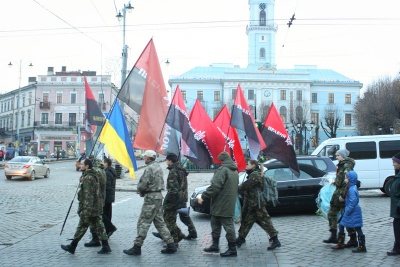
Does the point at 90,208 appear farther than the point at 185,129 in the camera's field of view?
No

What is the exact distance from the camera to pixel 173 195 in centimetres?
817

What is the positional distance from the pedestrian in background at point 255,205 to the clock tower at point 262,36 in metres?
90.1

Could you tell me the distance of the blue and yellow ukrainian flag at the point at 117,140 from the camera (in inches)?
345

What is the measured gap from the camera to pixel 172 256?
7652 millimetres

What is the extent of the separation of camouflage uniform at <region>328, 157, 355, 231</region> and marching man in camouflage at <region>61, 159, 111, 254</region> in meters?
4.09

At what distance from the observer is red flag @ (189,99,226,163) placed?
9938 mm

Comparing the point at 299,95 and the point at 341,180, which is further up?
the point at 299,95

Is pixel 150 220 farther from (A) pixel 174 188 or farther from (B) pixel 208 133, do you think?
(B) pixel 208 133

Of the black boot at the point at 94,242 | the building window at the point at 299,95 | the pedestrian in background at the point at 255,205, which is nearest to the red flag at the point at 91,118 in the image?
the black boot at the point at 94,242

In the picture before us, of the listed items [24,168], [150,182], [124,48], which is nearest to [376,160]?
[150,182]

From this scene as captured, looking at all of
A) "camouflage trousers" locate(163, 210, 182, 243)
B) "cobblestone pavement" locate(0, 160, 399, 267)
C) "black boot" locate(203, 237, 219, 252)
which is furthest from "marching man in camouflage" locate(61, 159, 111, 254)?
"black boot" locate(203, 237, 219, 252)

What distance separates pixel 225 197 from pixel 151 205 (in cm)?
126

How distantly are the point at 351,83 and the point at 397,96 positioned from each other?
49.0 m

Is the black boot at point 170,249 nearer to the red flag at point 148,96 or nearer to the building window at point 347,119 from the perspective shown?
the red flag at point 148,96
